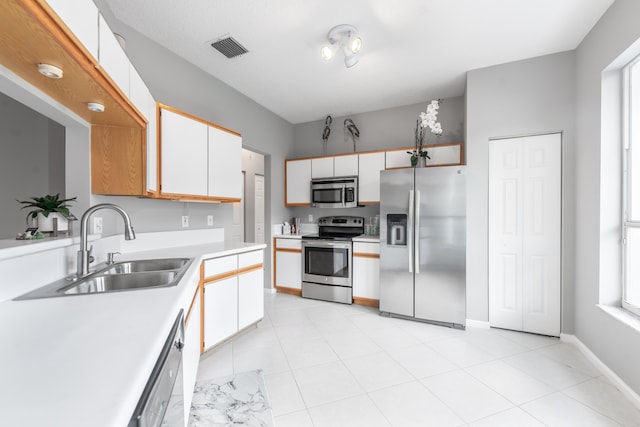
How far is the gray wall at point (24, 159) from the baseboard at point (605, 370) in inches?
152

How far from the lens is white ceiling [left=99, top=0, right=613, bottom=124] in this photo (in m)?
2.08

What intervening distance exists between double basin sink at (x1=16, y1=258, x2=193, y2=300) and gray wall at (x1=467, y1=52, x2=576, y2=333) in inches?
111

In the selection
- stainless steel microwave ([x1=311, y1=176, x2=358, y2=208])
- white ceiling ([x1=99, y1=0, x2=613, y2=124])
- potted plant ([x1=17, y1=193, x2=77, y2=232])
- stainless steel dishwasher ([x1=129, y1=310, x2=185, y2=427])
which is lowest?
stainless steel dishwasher ([x1=129, y1=310, x2=185, y2=427])

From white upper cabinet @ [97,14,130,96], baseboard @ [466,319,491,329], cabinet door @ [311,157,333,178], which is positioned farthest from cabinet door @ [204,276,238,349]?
baseboard @ [466,319,491,329]

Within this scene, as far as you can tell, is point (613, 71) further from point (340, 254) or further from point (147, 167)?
point (147, 167)

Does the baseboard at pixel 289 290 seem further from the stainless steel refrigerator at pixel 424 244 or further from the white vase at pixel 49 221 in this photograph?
the white vase at pixel 49 221

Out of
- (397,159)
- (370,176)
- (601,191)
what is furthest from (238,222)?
(601,191)

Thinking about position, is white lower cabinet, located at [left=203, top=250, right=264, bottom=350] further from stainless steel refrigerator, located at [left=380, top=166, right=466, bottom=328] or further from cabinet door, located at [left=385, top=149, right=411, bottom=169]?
cabinet door, located at [left=385, top=149, right=411, bottom=169]

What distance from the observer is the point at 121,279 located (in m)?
1.57

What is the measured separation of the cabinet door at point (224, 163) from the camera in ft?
8.82

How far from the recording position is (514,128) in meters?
2.85

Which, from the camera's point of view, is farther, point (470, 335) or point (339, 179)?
point (339, 179)

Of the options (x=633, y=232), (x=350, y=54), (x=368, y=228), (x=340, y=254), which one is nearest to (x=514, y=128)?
(x=633, y=232)

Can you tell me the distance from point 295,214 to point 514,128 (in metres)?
3.19
